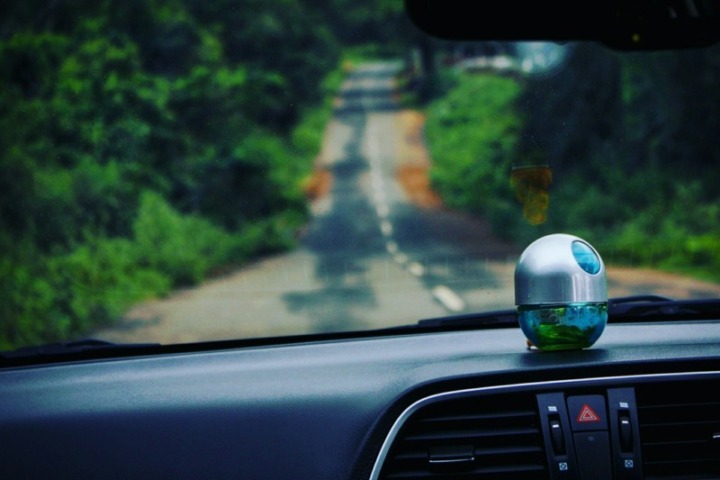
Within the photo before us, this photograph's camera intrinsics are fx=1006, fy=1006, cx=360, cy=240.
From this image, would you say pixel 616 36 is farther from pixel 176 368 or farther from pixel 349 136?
pixel 349 136

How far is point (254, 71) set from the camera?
5113 millimetres

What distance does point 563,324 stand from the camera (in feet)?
8.70

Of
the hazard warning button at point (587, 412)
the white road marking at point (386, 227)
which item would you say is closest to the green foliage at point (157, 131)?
the white road marking at point (386, 227)

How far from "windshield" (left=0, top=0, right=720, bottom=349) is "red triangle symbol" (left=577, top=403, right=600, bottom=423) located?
1.77m

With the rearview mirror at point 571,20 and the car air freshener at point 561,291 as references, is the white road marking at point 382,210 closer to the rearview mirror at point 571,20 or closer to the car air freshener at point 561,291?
the rearview mirror at point 571,20

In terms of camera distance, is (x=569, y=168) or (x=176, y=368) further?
(x=569, y=168)

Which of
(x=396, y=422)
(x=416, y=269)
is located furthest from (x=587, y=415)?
(x=416, y=269)

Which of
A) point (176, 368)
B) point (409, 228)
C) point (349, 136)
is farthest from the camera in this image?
point (409, 228)

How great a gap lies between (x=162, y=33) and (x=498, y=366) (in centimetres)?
382

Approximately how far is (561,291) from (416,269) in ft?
13.8

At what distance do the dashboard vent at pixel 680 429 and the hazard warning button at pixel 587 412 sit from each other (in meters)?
0.11

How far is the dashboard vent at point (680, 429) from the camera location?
260 centimetres

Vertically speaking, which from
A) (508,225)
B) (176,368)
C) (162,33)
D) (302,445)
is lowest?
(302,445)

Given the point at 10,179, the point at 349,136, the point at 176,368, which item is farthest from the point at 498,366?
the point at 10,179
